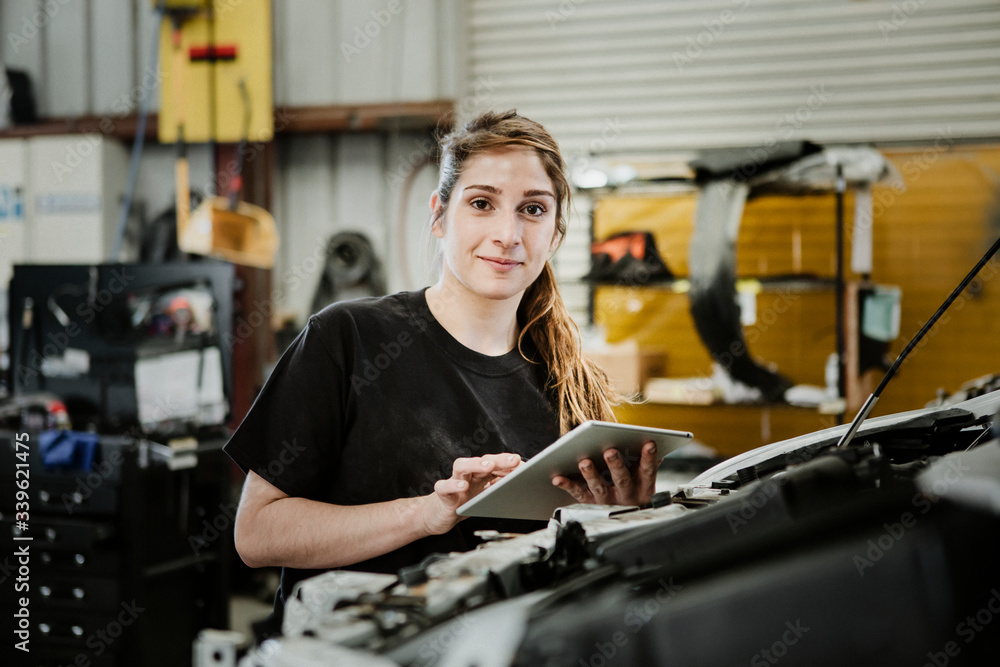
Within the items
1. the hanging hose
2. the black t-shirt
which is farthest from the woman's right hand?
the hanging hose

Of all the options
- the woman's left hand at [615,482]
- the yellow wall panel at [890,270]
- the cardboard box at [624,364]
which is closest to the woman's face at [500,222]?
the woman's left hand at [615,482]

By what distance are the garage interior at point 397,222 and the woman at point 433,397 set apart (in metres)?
0.35

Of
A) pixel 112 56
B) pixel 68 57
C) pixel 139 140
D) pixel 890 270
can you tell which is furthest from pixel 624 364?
pixel 68 57

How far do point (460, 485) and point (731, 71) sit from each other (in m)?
3.90

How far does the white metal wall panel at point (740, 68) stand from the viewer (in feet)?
13.9

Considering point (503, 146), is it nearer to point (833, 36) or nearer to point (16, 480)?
point (16, 480)

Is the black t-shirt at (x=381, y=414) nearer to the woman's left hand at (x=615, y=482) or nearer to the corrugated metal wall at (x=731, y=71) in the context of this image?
the woman's left hand at (x=615, y=482)

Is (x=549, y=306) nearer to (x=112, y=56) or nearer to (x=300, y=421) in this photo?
(x=300, y=421)

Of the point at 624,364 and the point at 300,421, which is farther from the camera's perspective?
the point at 624,364

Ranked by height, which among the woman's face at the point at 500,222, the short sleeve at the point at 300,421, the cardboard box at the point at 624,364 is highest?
the woman's face at the point at 500,222

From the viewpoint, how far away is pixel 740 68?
452 centimetres

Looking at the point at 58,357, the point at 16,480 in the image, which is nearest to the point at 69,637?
the point at 16,480

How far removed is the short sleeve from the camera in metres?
1.51

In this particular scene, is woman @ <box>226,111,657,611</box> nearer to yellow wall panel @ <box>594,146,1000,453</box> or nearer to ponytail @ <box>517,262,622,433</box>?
ponytail @ <box>517,262,622,433</box>
